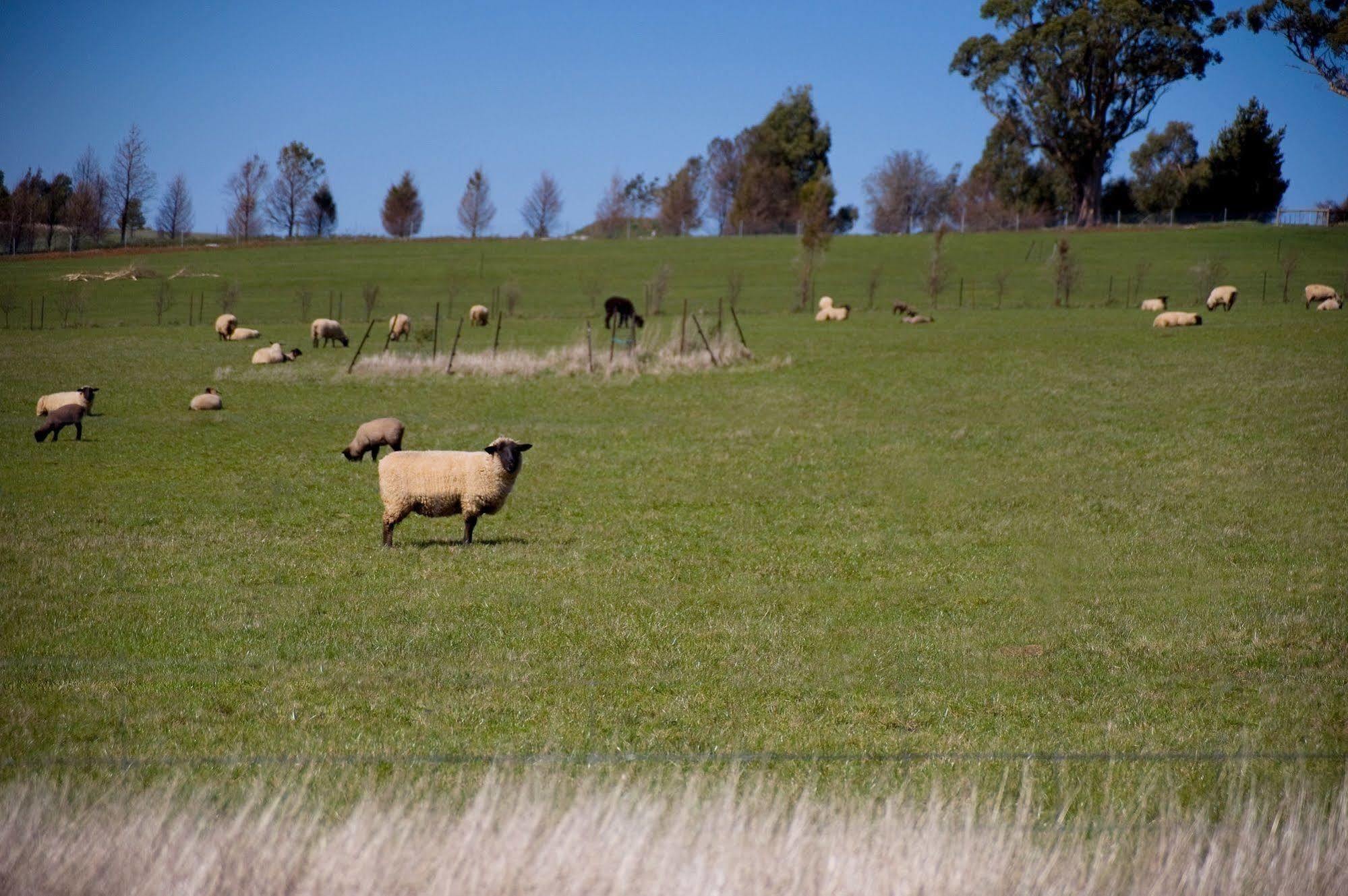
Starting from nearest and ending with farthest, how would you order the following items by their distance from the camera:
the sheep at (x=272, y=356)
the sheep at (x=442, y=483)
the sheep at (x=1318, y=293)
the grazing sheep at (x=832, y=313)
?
the sheep at (x=442, y=483) < the sheep at (x=272, y=356) < the sheep at (x=1318, y=293) < the grazing sheep at (x=832, y=313)

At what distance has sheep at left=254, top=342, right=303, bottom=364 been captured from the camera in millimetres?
35281

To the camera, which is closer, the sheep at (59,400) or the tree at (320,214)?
the sheep at (59,400)

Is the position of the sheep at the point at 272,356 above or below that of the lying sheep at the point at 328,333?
below

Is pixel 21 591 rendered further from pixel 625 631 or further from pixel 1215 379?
pixel 1215 379

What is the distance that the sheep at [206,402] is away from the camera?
89.7 feet

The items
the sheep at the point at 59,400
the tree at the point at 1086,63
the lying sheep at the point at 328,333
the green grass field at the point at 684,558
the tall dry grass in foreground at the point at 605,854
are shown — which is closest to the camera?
the tall dry grass in foreground at the point at 605,854

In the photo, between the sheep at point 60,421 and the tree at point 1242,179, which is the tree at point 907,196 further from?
the sheep at point 60,421

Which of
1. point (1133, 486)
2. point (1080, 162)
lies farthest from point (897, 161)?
point (1133, 486)

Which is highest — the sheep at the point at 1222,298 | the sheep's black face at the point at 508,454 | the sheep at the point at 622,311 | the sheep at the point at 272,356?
the sheep at the point at 1222,298

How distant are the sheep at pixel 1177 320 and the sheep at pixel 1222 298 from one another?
7.30 m

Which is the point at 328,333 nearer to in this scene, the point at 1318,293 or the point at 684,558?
the point at 684,558

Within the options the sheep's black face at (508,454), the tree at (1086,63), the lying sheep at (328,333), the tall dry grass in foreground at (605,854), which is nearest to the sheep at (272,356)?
the lying sheep at (328,333)

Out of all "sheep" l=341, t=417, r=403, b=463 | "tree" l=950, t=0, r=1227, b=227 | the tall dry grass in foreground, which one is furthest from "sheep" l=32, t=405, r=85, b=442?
"tree" l=950, t=0, r=1227, b=227

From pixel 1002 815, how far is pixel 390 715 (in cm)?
450
